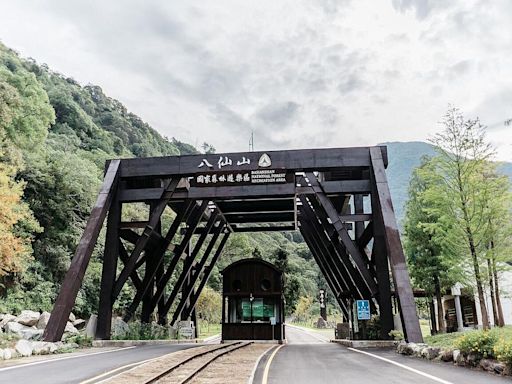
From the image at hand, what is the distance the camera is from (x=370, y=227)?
18.9m

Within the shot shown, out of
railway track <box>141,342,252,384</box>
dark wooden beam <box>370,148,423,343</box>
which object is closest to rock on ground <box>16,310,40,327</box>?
railway track <box>141,342,252,384</box>

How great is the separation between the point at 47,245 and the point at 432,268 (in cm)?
2269

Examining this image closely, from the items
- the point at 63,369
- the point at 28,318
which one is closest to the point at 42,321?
the point at 28,318

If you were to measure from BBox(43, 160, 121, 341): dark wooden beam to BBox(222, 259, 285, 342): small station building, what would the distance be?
8.39 meters

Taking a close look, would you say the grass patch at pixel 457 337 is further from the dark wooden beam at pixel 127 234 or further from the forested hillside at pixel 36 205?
the dark wooden beam at pixel 127 234

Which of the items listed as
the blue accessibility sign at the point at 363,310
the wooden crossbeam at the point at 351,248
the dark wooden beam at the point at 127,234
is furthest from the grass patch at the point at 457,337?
A: the dark wooden beam at the point at 127,234

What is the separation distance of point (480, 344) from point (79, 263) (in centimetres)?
1314

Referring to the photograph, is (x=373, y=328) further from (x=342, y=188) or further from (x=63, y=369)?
(x=63, y=369)

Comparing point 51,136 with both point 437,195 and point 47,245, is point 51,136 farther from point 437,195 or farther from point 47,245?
point 437,195

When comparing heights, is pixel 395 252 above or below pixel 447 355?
above

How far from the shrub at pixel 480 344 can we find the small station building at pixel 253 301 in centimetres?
1390

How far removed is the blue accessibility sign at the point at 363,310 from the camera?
1756cm

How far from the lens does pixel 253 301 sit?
2377 centimetres

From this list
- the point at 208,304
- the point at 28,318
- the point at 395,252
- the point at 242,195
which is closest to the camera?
the point at 395,252
